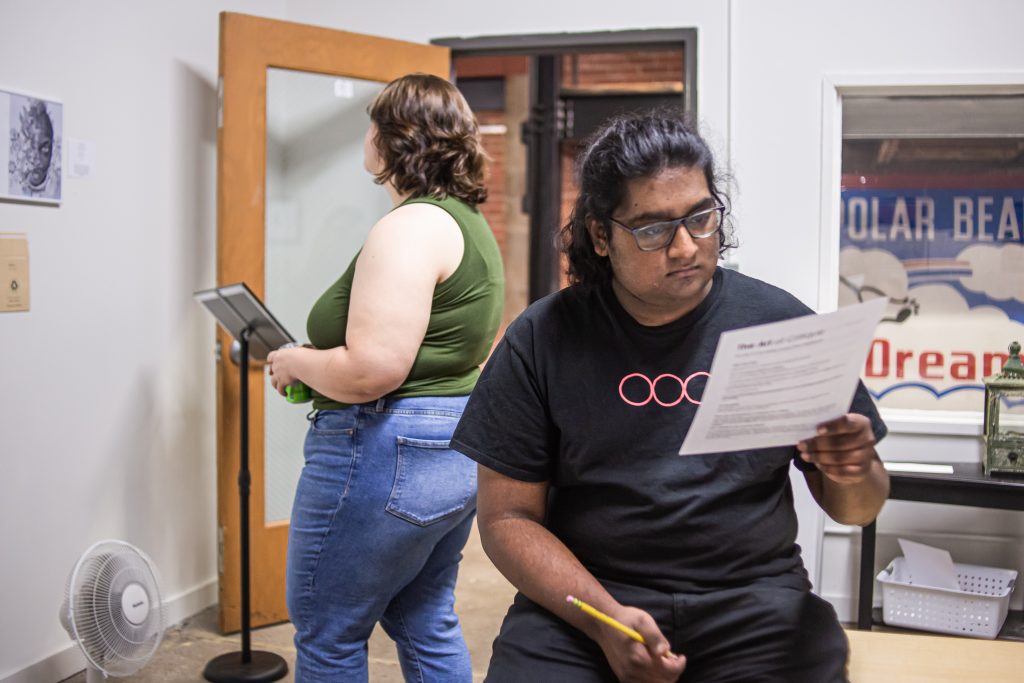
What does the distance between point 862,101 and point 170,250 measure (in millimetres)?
2406

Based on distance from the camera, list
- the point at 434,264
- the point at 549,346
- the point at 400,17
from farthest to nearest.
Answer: the point at 400,17, the point at 434,264, the point at 549,346

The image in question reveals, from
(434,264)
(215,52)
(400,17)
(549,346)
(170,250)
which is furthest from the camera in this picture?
(400,17)

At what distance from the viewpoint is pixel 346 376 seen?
161 centimetres

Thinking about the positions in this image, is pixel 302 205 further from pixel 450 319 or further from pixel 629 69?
pixel 629 69

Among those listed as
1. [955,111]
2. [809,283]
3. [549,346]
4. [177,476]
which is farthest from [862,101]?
[177,476]

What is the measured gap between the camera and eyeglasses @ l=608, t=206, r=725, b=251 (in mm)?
1309

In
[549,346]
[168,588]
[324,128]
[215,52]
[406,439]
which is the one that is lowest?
[168,588]

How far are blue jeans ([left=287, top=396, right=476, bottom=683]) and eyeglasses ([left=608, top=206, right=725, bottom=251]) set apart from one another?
0.55 metres

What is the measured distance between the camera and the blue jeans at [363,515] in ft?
A: 5.38

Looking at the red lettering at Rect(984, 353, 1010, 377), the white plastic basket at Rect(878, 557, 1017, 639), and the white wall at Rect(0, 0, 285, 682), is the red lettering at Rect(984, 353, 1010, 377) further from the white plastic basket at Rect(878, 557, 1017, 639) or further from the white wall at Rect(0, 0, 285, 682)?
the white wall at Rect(0, 0, 285, 682)

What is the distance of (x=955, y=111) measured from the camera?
3334 mm

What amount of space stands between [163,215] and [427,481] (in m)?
1.81

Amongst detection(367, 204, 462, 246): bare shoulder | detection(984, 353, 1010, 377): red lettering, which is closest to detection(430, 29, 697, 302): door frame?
detection(984, 353, 1010, 377): red lettering

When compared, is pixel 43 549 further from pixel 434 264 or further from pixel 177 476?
pixel 434 264
